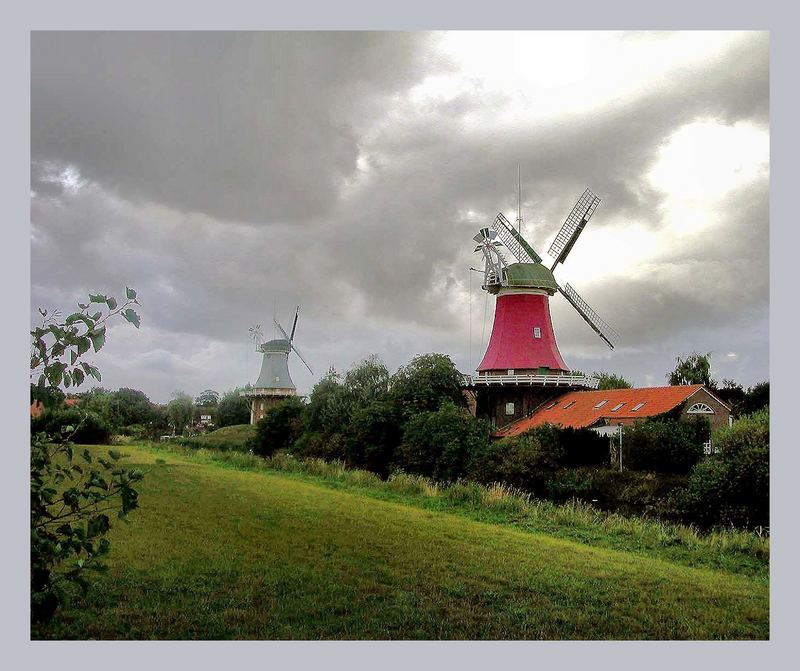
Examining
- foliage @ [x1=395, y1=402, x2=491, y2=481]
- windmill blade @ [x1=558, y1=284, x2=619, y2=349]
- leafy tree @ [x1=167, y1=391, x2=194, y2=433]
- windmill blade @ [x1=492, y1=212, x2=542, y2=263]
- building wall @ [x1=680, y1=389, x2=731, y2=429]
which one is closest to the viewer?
leafy tree @ [x1=167, y1=391, x2=194, y2=433]

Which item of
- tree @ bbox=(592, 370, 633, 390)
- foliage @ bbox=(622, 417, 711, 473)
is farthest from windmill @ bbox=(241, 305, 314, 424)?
tree @ bbox=(592, 370, 633, 390)

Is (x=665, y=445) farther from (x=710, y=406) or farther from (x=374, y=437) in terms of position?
(x=374, y=437)

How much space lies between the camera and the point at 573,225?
9.22 m

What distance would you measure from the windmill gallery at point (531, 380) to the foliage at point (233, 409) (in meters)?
0.20

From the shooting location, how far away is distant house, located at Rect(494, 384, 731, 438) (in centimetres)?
1217

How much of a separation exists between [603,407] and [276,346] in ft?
23.1

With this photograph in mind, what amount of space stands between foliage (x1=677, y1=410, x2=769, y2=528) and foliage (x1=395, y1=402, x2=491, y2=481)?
161 inches

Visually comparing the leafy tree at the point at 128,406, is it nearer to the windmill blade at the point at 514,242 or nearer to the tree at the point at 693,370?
the windmill blade at the point at 514,242

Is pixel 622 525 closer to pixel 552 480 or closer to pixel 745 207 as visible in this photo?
pixel 552 480

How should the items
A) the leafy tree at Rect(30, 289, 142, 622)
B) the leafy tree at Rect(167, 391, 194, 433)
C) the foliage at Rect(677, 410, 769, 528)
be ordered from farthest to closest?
the leafy tree at Rect(167, 391, 194, 433), the foliage at Rect(677, 410, 769, 528), the leafy tree at Rect(30, 289, 142, 622)

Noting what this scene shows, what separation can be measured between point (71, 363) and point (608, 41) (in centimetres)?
498

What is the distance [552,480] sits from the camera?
10.9 metres

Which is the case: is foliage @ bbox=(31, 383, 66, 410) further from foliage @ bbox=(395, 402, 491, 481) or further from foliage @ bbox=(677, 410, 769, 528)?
foliage @ bbox=(395, 402, 491, 481)

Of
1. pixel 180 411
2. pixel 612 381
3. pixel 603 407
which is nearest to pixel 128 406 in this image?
pixel 180 411
